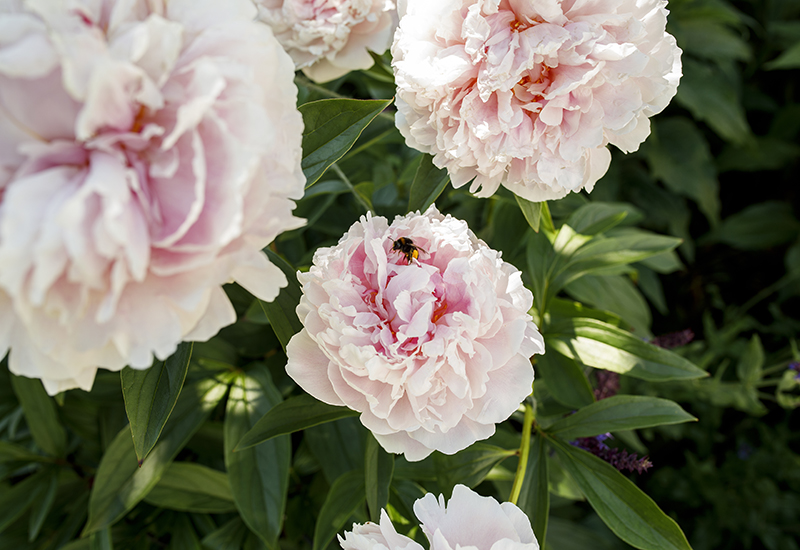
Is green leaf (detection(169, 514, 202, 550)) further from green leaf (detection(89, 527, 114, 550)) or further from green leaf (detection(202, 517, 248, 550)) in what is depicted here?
green leaf (detection(89, 527, 114, 550))

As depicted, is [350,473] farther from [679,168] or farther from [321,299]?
[679,168]

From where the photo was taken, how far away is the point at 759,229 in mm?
1688

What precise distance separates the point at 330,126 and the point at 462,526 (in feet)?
1.36

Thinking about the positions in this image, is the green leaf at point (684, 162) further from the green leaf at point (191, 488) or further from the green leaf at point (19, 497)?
the green leaf at point (19, 497)

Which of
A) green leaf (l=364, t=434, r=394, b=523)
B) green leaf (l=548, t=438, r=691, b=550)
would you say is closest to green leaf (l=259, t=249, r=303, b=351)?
green leaf (l=364, t=434, r=394, b=523)

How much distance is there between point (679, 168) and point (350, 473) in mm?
1326

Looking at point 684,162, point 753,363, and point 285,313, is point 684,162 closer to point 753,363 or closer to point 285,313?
point 753,363

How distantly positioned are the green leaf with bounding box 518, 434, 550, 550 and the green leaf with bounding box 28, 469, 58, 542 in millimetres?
697

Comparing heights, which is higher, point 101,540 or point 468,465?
point 468,465

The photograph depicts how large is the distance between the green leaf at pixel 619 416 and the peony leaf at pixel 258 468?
1.20ft

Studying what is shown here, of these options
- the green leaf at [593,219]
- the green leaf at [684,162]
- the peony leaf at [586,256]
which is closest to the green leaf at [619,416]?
the peony leaf at [586,256]

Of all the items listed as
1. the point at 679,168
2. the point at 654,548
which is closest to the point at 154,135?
the point at 654,548

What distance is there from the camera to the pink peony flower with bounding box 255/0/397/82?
74 cm

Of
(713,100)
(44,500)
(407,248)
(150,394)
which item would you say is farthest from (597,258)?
(713,100)
